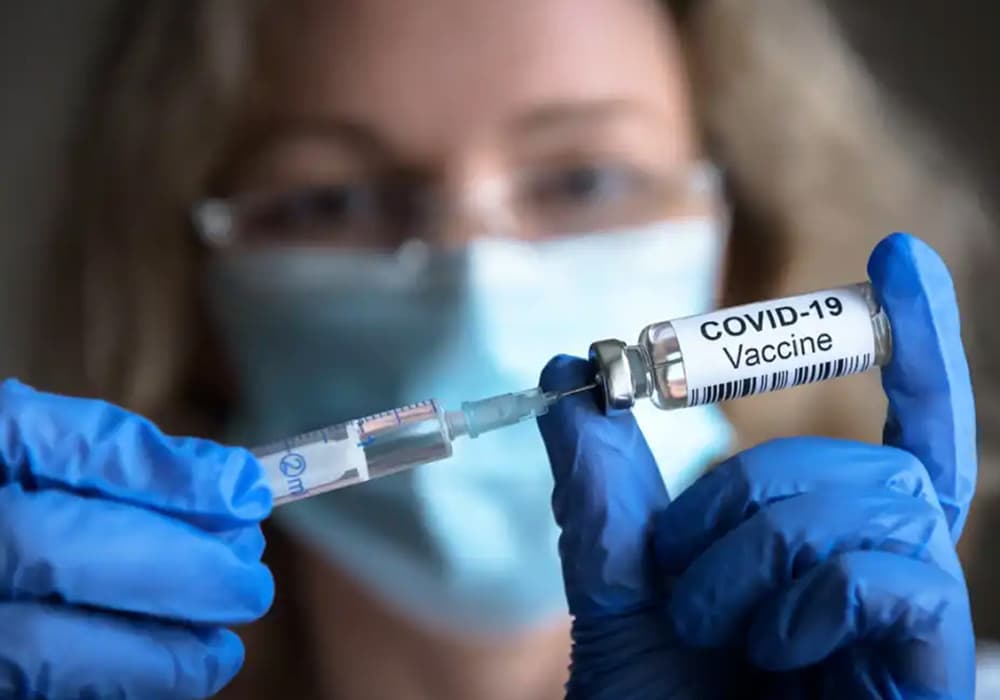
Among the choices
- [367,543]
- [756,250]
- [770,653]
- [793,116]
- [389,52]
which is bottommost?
[770,653]

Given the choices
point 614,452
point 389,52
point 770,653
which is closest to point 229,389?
point 389,52

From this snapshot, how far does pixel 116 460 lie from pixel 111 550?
63 mm

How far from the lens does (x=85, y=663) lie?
562 millimetres

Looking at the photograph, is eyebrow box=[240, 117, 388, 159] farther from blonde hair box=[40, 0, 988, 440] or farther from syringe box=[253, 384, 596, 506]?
syringe box=[253, 384, 596, 506]

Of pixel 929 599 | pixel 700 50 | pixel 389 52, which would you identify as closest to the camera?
pixel 929 599

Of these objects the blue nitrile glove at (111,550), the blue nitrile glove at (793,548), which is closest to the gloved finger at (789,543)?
the blue nitrile glove at (793,548)

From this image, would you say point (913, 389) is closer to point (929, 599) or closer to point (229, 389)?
point (929, 599)

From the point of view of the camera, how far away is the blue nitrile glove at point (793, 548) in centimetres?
57

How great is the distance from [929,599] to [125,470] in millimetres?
567

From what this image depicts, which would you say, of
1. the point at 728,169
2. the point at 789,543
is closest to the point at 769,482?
the point at 789,543

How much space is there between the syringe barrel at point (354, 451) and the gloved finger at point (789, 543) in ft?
0.72

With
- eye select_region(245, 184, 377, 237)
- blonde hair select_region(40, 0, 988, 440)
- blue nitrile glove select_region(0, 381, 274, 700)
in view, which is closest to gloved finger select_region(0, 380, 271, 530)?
blue nitrile glove select_region(0, 381, 274, 700)

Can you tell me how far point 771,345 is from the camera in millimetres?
606

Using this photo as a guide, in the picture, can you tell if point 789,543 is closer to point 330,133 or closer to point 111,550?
point 111,550
